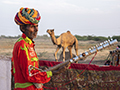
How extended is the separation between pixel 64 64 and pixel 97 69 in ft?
7.39

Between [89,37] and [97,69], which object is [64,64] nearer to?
[97,69]

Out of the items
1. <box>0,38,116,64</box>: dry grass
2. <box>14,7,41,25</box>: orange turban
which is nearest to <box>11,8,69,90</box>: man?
<box>14,7,41,25</box>: orange turban

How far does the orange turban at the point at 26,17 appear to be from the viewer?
238 centimetres

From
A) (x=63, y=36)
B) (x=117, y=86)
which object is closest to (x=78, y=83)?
(x=117, y=86)

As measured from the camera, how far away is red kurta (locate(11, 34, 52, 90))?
7.39ft

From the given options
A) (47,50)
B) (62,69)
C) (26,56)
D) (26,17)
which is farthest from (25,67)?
(47,50)

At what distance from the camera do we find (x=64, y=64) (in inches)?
92.7

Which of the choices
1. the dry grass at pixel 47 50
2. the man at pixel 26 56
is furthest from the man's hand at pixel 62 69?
the dry grass at pixel 47 50

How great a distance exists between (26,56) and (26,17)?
0.42 metres

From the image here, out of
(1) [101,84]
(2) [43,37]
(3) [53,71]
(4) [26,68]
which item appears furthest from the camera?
(2) [43,37]

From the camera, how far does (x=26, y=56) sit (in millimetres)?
2268

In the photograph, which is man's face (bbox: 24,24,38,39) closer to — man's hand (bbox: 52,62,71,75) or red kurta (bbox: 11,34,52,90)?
red kurta (bbox: 11,34,52,90)

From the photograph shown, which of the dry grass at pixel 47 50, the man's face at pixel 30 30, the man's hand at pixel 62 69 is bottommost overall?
the dry grass at pixel 47 50

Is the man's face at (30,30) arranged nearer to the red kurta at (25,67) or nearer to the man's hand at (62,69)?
the red kurta at (25,67)
